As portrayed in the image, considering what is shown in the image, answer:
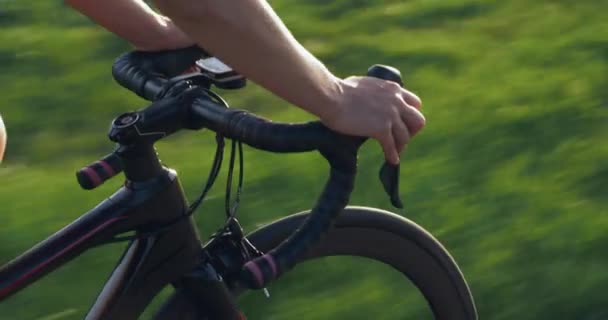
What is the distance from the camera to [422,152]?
4789 mm

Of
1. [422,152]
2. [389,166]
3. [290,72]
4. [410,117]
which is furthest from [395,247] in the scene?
[422,152]

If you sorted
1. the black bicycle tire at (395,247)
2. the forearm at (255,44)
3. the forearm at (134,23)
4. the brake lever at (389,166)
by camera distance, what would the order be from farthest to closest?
the black bicycle tire at (395,247) → the forearm at (134,23) → the brake lever at (389,166) → the forearm at (255,44)

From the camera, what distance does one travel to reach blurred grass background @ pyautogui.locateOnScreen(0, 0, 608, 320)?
402 centimetres

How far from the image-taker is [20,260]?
7.89 feet

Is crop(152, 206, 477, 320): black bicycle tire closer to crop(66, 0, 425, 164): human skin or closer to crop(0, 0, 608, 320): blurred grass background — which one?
crop(0, 0, 608, 320): blurred grass background

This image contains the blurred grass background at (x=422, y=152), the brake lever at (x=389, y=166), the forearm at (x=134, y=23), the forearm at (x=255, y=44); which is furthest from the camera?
the blurred grass background at (x=422, y=152)

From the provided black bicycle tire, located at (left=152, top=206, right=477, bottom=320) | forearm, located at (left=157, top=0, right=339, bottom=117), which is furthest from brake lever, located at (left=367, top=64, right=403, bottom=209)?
black bicycle tire, located at (left=152, top=206, right=477, bottom=320)

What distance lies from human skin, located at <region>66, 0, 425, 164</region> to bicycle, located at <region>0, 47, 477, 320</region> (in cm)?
7

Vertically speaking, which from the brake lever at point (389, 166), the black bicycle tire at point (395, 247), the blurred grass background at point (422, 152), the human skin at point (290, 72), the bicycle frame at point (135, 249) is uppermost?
the human skin at point (290, 72)

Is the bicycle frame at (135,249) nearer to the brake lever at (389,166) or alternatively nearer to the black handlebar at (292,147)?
the black handlebar at (292,147)

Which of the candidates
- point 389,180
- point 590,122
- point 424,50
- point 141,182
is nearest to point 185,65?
point 141,182

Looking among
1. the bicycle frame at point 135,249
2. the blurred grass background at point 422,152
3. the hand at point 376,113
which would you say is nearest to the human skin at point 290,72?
the hand at point 376,113

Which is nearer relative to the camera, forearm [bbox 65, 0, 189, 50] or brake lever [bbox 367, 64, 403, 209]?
brake lever [bbox 367, 64, 403, 209]

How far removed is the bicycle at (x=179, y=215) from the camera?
2.28 meters
